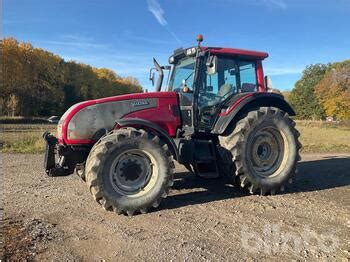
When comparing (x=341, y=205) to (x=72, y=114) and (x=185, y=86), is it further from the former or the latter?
(x=72, y=114)

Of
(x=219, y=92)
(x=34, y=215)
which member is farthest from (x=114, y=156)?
(x=219, y=92)

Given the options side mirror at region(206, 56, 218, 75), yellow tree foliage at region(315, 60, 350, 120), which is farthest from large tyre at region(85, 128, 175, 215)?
yellow tree foliage at region(315, 60, 350, 120)

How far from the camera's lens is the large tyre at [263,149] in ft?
21.8

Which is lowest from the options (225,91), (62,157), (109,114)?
(62,157)

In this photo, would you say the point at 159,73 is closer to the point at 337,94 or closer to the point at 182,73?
the point at 182,73

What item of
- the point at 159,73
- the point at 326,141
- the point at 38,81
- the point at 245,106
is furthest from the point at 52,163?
the point at 38,81

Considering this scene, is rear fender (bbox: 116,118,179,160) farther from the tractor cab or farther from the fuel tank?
the tractor cab

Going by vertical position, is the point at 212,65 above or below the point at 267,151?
above

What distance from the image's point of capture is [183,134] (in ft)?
22.6

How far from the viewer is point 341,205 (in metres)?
6.31

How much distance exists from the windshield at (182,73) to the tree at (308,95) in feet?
244

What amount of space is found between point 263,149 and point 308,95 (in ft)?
270

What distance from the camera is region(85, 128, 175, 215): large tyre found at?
554 cm

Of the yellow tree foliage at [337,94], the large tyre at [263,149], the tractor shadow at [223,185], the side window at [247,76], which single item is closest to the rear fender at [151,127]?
the tractor shadow at [223,185]
